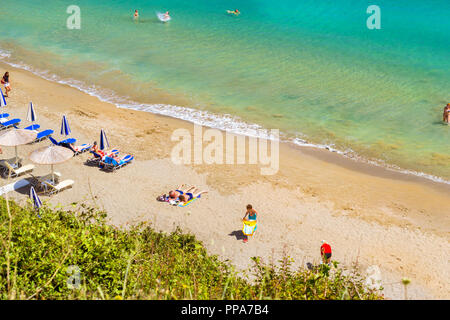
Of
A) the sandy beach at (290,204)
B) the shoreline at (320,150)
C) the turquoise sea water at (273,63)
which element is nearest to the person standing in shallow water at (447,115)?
the turquoise sea water at (273,63)

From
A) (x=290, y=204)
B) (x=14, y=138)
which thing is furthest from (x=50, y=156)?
(x=290, y=204)

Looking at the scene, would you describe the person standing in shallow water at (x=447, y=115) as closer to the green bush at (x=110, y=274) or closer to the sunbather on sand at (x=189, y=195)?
the sunbather on sand at (x=189, y=195)

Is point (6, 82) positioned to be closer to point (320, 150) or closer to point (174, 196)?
point (174, 196)

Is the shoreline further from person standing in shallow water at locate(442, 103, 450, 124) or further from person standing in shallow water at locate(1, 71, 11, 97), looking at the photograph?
person standing in shallow water at locate(442, 103, 450, 124)

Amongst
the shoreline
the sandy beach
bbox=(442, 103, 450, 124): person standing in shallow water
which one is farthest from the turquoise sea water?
the sandy beach

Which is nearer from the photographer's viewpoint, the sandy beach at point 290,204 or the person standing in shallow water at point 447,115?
the sandy beach at point 290,204

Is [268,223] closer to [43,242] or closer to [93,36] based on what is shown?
[43,242]
